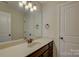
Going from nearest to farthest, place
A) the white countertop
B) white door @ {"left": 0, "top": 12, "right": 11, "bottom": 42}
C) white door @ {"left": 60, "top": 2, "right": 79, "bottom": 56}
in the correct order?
the white countertop → white door @ {"left": 0, "top": 12, "right": 11, "bottom": 42} → white door @ {"left": 60, "top": 2, "right": 79, "bottom": 56}

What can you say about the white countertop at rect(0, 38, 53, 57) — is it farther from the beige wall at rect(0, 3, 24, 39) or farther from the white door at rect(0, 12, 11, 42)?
the beige wall at rect(0, 3, 24, 39)

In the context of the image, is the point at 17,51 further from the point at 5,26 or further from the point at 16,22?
the point at 16,22

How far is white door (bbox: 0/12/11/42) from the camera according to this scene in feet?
7.14

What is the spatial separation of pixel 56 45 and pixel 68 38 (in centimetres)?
46

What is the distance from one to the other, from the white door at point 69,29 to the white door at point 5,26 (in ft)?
6.15

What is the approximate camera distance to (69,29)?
12.0 feet

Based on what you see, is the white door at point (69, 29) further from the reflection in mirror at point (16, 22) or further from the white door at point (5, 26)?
the white door at point (5, 26)

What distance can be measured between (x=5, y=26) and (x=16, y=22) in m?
0.41

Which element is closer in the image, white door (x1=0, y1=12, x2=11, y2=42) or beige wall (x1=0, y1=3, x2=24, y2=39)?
white door (x1=0, y1=12, x2=11, y2=42)

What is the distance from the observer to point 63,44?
12.2 ft

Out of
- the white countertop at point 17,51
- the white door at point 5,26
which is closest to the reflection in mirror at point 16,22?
the white door at point 5,26

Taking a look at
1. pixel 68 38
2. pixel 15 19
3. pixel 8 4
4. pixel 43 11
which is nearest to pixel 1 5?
pixel 8 4

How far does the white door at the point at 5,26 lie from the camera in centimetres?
218

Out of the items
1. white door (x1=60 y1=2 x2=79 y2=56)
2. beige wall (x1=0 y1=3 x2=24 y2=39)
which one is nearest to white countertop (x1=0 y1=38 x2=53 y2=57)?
beige wall (x1=0 y1=3 x2=24 y2=39)
